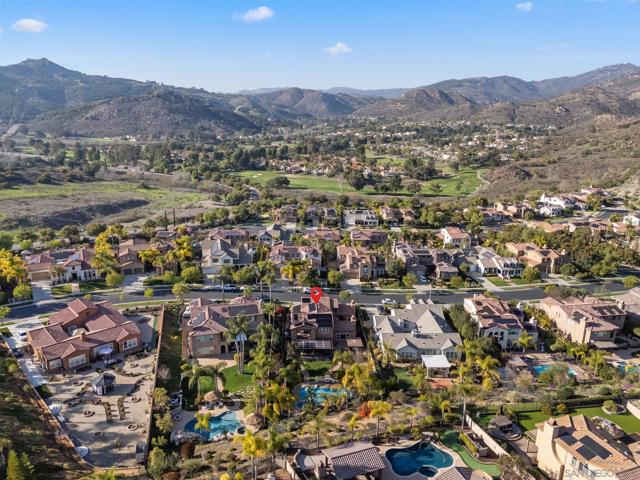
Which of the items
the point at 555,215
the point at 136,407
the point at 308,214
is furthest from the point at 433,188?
the point at 136,407

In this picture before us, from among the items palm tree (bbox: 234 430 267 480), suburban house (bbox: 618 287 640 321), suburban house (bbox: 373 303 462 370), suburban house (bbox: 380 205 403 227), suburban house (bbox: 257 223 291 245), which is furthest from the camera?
suburban house (bbox: 380 205 403 227)

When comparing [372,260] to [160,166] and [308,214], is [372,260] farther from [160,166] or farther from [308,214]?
[160,166]

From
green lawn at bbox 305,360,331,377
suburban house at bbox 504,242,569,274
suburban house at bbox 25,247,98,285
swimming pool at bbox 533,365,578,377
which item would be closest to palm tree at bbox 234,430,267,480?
green lawn at bbox 305,360,331,377

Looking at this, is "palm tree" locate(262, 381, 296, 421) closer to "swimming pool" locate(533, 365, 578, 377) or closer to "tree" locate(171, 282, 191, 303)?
"swimming pool" locate(533, 365, 578, 377)

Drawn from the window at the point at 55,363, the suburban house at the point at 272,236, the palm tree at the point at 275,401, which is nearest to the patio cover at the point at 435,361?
the palm tree at the point at 275,401

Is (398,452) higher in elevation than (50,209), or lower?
lower

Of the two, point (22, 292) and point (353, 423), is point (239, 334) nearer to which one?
point (353, 423)
